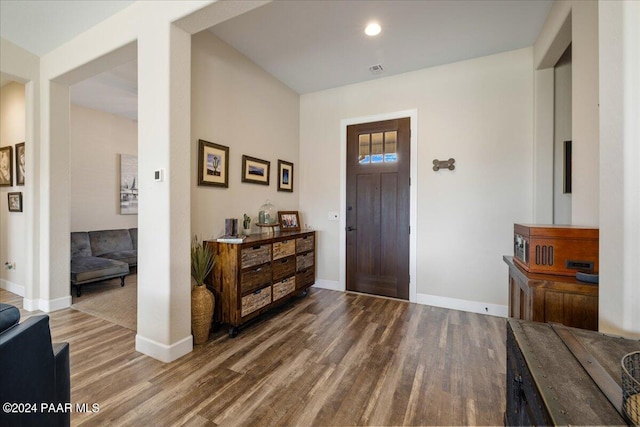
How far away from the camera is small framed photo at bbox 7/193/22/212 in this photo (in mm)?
3473

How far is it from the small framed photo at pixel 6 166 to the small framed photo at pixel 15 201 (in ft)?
0.56

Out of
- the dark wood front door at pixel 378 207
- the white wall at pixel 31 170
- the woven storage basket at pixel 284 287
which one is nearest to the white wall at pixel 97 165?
the white wall at pixel 31 170

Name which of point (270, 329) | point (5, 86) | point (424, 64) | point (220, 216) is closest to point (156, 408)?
point (270, 329)

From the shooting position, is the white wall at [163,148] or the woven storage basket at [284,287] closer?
the white wall at [163,148]

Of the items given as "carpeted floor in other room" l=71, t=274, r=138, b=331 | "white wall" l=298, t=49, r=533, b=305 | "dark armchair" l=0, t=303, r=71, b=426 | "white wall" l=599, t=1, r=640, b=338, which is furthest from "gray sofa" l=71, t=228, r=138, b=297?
"white wall" l=599, t=1, r=640, b=338

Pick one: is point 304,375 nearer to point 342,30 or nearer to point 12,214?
point 342,30

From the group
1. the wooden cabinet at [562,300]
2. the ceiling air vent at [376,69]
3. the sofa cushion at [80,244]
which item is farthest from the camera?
the sofa cushion at [80,244]

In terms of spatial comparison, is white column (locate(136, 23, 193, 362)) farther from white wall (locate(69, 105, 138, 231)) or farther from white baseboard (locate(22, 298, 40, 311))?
white wall (locate(69, 105, 138, 231))

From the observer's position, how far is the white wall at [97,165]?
4648 millimetres

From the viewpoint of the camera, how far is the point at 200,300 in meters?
2.34

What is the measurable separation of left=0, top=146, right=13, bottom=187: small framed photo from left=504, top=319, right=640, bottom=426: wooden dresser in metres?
5.60

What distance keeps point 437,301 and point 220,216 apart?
2794mm

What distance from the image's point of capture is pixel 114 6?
2.31 meters

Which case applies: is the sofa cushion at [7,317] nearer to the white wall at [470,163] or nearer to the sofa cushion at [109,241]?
the white wall at [470,163]
